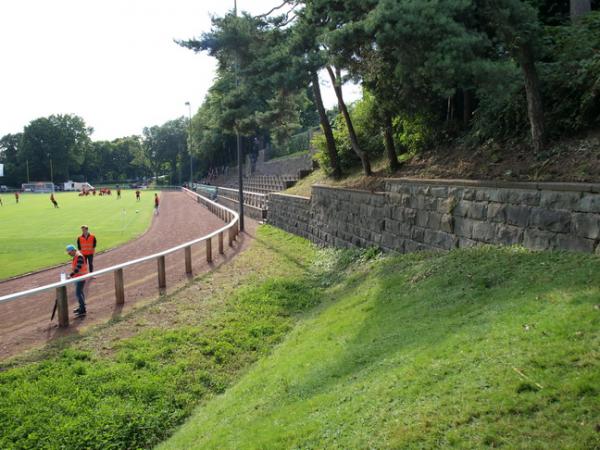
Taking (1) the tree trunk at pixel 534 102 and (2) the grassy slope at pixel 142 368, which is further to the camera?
(1) the tree trunk at pixel 534 102

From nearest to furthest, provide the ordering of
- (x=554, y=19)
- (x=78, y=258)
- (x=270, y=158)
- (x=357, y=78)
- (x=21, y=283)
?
(x=78, y=258) < (x=357, y=78) < (x=554, y=19) < (x=21, y=283) < (x=270, y=158)

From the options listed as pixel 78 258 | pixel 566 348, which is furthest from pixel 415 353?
pixel 78 258

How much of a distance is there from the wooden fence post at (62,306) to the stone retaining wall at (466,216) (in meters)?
7.02

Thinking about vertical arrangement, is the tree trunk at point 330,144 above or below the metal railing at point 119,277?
above

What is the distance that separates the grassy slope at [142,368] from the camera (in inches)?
235

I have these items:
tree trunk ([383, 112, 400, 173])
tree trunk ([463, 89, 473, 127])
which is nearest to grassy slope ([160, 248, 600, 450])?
tree trunk ([463, 89, 473, 127])

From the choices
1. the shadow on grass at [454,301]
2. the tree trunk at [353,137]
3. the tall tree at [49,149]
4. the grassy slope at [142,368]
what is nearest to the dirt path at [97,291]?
the grassy slope at [142,368]

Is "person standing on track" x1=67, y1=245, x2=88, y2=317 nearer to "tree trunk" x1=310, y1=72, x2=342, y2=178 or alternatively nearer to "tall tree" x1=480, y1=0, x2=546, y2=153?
"tall tree" x1=480, y1=0, x2=546, y2=153

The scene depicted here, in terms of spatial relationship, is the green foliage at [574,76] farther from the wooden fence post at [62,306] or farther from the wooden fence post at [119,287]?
the wooden fence post at [62,306]

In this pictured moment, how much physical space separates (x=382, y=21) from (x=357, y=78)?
336cm

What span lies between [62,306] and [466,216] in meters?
7.44

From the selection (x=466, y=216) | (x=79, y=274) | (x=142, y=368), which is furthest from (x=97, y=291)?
(x=466, y=216)

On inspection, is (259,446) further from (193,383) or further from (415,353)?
(193,383)

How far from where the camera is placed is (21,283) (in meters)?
13.8
